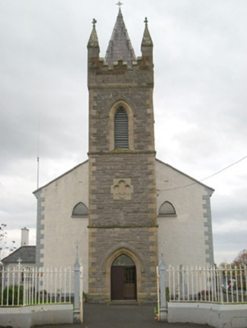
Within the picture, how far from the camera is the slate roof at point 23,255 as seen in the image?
3856 cm

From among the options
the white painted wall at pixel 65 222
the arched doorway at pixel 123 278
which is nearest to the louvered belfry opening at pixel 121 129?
the white painted wall at pixel 65 222

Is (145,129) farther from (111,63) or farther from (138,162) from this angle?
(111,63)

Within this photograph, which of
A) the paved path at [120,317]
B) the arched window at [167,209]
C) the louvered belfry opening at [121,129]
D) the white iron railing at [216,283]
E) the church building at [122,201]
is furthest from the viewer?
the arched window at [167,209]

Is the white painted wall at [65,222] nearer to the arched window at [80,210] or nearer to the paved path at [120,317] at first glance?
the arched window at [80,210]

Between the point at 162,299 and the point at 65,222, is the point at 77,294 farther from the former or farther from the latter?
the point at 65,222

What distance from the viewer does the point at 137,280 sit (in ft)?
72.0

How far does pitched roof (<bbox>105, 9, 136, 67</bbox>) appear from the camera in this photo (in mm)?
26469

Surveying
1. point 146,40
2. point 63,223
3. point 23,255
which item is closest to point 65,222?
point 63,223

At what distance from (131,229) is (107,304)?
362cm

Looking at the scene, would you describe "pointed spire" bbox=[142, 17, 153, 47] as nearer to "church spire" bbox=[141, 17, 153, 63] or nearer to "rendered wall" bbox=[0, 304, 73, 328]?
"church spire" bbox=[141, 17, 153, 63]

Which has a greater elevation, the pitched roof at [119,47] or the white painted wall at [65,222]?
the pitched roof at [119,47]

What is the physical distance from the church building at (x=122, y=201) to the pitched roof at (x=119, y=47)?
57mm

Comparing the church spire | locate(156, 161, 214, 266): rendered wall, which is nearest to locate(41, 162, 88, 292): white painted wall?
locate(156, 161, 214, 266): rendered wall

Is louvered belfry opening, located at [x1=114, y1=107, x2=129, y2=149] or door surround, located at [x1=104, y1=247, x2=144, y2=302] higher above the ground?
louvered belfry opening, located at [x1=114, y1=107, x2=129, y2=149]
